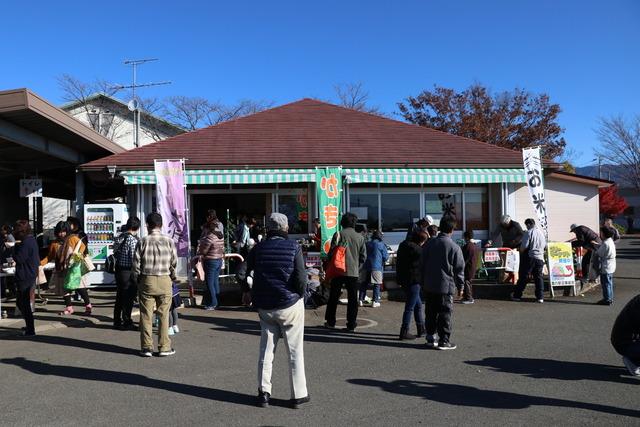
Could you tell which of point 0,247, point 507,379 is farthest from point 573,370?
point 0,247

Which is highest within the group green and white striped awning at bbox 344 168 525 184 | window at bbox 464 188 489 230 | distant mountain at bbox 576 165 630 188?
distant mountain at bbox 576 165 630 188

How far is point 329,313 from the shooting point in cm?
848

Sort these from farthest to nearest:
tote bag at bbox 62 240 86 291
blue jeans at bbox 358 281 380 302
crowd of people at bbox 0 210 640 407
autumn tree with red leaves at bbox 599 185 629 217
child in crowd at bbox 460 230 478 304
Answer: autumn tree with red leaves at bbox 599 185 629 217, child in crowd at bbox 460 230 478 304, blue jeans at bbox 358 281 380 302, tote bag at bbox 62 240 86 291, crowd of people at bbox 0 210 640 407

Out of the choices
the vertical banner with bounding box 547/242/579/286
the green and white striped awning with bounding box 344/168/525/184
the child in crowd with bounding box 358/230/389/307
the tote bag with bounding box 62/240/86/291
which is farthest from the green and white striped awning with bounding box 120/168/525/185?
the tote bag with bounding box 62/240/86/291

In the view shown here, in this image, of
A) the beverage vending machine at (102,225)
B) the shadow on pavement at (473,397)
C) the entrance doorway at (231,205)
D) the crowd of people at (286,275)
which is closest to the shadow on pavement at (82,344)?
the crowd of people at (286,275)

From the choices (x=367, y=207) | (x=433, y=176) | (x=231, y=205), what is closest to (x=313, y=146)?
(x=367, y=207)

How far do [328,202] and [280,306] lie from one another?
6.15m

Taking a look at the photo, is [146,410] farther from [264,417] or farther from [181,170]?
→ [181,170]

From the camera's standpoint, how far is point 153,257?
22.2 feet

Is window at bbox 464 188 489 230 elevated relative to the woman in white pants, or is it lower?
elevated

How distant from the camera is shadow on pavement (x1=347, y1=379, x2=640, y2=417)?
4938 mm

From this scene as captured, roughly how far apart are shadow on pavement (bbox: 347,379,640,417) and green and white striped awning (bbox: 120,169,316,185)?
7.60 metres

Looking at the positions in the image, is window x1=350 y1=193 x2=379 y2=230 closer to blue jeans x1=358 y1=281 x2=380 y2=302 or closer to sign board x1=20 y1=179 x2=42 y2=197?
blue jeans x1=358 y1=281 x2=380 y2=302

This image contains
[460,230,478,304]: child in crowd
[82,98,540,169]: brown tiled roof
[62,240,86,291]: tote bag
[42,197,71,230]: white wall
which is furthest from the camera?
[42,197,71,230]: white wall
